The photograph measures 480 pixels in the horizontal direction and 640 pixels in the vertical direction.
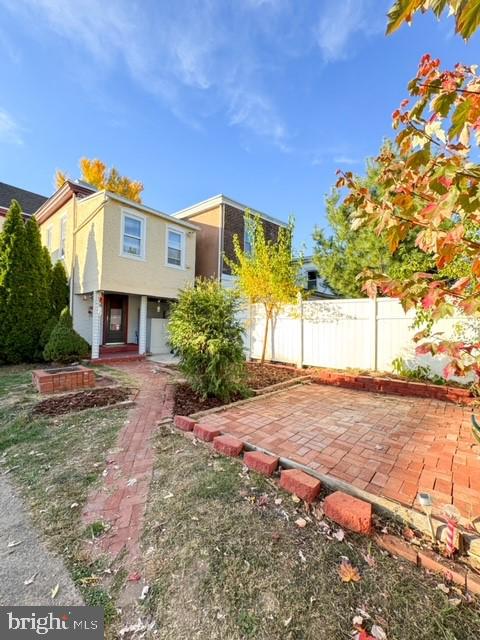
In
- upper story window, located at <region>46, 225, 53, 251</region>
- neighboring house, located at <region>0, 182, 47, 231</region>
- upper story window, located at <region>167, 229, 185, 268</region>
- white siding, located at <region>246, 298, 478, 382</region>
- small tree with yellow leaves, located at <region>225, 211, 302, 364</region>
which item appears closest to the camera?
white siding, located at <region>246, 298, 478, 382</region>

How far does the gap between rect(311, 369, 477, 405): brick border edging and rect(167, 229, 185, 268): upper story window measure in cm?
803

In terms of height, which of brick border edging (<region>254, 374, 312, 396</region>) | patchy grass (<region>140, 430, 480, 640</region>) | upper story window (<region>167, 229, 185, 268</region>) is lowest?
patchy grass (<region>140, 430, 480, 640</region>)

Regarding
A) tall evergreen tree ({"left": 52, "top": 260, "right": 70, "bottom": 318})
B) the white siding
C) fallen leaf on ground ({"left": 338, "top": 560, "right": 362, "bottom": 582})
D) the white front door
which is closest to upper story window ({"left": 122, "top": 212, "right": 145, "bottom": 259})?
the white front door

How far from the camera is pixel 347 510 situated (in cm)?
203

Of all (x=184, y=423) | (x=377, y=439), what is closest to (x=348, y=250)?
(x=377, y=439)

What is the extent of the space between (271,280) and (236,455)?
556cm

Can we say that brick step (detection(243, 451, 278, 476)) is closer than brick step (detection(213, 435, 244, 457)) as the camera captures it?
Yes

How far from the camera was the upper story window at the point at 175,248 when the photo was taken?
11906 mm

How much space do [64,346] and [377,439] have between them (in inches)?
366

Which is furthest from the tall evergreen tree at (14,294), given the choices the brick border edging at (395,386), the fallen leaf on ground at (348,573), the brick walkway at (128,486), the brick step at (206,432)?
the fallen leaf on ground at (348,573)

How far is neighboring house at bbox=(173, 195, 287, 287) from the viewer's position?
13305 millimetres

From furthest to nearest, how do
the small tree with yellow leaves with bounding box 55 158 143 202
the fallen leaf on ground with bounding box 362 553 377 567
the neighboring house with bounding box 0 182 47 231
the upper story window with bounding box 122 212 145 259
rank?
the small tree with yellow leaves with bounding box 55 158 143 202 < the neighboring house with bounding box 0 182 47 231 < the upper story window with bounding box 122 212 145 259 < the fallen leaf on ground with bounding box 362 553 377 567

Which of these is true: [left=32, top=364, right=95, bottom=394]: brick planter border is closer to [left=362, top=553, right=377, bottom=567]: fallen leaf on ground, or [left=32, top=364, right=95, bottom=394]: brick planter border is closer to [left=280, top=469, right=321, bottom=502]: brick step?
[left=280, top=469, right=321, bottom=502]: brick step

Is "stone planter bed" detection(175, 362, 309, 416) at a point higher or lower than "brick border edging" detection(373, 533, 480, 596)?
higher
